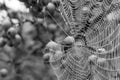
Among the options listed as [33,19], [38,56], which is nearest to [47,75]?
[38,56]

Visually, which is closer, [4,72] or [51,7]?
[51,7]

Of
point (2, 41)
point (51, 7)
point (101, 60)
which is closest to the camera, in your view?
point (101, 60)

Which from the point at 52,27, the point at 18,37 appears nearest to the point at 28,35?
the point at 18,37

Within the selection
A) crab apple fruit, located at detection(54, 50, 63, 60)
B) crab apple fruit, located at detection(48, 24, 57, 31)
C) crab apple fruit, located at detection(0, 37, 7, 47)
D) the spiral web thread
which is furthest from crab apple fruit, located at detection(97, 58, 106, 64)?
crab apple fruit, located at detection(0, 37, 7, 47)

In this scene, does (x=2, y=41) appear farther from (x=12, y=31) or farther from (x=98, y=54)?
(x=98, y=54)

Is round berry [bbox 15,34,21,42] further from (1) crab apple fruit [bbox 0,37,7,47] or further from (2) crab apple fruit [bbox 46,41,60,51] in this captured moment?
(2) crab apple fruit [bbox 46,41,60,51]

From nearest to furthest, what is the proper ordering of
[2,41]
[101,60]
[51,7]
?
[101,60] < [51,7] < [2,41]
